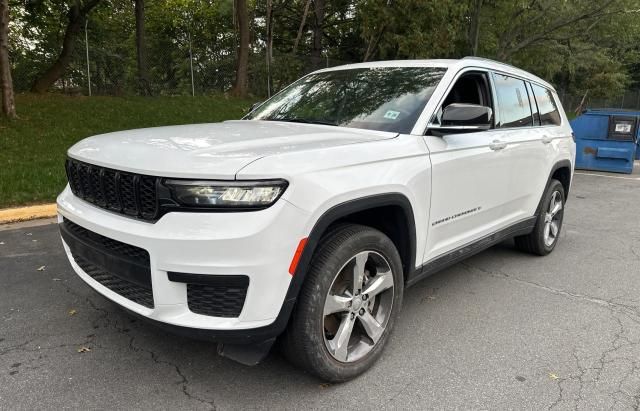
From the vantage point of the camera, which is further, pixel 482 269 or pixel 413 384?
pixel 482 269

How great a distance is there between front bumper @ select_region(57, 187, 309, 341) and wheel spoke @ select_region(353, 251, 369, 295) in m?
0.51

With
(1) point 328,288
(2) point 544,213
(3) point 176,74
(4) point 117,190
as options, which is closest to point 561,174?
(2) point 544,213

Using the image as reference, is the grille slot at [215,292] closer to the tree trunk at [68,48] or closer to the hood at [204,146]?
the hood at [204,146]

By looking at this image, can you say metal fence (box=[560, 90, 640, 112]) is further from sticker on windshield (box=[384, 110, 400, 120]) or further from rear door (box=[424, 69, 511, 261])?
sticker on windshield (box=[384, 110, 400, 120])

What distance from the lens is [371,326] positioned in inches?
118

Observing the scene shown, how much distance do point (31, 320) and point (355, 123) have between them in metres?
2.55

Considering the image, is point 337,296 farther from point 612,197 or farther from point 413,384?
point 612,197

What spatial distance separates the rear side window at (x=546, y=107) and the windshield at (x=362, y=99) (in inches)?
69.1

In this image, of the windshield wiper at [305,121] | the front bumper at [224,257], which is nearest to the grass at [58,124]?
the windshield wiper at [305,121]

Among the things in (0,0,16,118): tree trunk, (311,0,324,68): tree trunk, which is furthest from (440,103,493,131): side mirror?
(311,0,324,68): tree trunk

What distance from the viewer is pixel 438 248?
11.3 feet

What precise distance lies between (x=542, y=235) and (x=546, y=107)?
1.26m

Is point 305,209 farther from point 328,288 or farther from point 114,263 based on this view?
point 114,263

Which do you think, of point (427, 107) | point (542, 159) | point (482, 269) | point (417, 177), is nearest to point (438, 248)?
point (417, 177)
